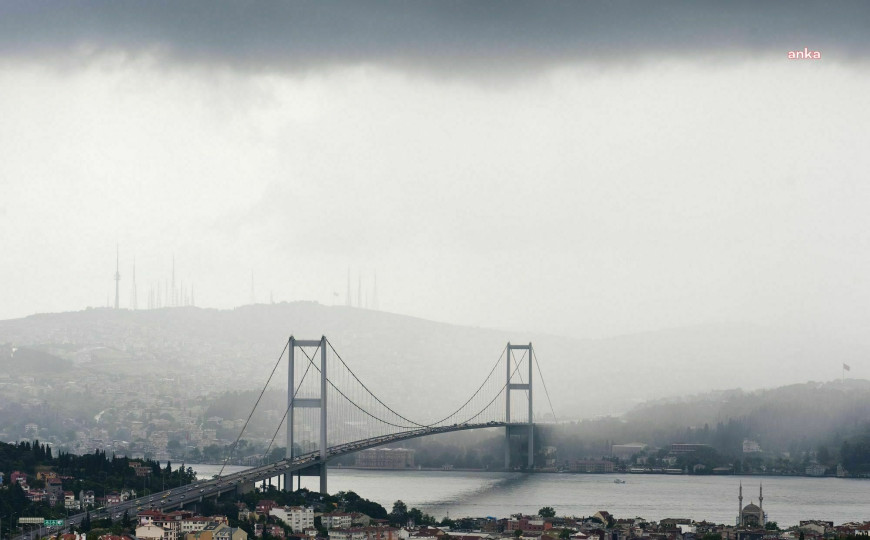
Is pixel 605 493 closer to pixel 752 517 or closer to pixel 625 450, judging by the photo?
pixel 752 517

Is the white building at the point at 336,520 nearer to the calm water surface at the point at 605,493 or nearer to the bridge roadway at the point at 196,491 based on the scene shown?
the bridge roadway at the point at 196,491

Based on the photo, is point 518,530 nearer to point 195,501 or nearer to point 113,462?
point 195,501

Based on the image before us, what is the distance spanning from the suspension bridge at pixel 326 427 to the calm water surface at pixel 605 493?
1974mm

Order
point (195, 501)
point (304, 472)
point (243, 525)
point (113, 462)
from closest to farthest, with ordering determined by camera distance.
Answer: point (243, 525), point (195, 501), point (113, 462), point (304, 472)

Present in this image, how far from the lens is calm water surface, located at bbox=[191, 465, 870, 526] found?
51.5 m

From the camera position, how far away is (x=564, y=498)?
189 feet

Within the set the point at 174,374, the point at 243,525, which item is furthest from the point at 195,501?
the point at 174,374

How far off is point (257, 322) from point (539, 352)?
25.9 meters

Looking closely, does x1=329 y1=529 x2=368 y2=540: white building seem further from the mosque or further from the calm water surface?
the mosque

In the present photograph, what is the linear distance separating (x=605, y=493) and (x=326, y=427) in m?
10.8

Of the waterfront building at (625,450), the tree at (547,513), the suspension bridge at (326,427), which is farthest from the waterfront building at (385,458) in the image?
the tree at (547,513)

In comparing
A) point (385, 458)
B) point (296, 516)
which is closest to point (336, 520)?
point (296, 516)

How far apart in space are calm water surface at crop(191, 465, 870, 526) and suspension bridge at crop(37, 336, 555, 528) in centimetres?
197

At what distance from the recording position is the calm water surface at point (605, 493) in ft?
169
